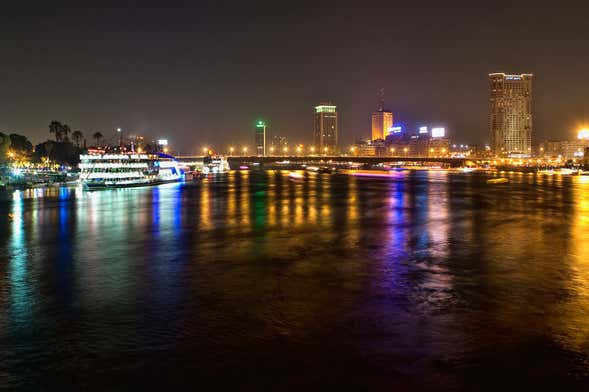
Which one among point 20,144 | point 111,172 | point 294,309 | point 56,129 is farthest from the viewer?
point 56,129

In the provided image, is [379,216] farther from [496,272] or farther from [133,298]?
[133,298]

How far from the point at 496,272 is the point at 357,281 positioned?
20.2 ft

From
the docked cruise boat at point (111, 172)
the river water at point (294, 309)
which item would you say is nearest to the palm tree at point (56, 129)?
the docked cruise boat at point (111, 172)

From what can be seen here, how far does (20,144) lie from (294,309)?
4657 inches

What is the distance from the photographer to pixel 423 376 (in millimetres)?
11281

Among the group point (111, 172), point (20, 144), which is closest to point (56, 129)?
point (20, 144)

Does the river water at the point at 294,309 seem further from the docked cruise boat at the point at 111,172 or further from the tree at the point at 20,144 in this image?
the tree at the point at 20,144

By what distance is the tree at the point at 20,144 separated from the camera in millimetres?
114125

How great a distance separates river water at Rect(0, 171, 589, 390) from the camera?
38.0ft

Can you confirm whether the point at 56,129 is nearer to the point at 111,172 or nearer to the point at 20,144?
the point at 20,144

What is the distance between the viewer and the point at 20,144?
116 metres

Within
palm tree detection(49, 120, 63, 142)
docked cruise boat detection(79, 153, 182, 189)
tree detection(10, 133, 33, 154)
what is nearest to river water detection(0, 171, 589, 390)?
docked cruise boat detection(79, 153, 182, 189)

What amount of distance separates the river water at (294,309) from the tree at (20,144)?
9106cm

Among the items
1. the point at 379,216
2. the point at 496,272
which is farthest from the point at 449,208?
the point at 496,272
